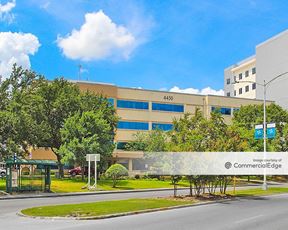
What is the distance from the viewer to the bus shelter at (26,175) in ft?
113

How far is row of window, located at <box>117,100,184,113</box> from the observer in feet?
264

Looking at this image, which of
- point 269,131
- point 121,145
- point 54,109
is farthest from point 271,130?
point 121,145

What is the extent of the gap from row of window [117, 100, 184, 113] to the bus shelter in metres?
42.4

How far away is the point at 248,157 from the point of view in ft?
171

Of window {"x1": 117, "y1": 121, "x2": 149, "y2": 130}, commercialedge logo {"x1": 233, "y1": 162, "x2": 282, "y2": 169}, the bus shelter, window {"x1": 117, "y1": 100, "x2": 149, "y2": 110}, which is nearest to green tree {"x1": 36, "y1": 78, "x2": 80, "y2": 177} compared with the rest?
the bus shelter

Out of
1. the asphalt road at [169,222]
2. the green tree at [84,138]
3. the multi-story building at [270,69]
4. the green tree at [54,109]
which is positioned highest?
the multi-story building at [270,69]

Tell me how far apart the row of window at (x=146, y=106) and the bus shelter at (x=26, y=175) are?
4237cm

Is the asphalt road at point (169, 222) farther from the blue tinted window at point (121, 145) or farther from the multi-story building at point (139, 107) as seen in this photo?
the blue tinted window at point (121, 145)

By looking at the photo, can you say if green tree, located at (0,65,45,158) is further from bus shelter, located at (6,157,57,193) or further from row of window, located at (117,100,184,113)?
row of window, located at (117,100,184,113)

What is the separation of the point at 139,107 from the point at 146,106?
1.42 metres

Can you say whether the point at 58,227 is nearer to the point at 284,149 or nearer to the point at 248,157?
the point at 248,157

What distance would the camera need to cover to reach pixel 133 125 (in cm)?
8106

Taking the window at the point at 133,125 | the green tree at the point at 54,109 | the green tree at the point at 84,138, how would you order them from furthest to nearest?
the window at the point at 133,125, the green tree at the point at 54,109, the green tree at the point at 84,138

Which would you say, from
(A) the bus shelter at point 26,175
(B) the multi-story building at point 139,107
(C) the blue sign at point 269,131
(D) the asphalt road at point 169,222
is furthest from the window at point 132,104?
(D) the asphalt road at point 169,222
